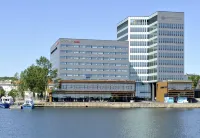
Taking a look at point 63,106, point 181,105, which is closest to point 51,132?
point 63,106

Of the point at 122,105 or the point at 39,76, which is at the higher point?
the point at 39,76

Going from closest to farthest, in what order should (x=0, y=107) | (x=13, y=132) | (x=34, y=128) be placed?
(x=13, y=132), (x=34, y=128), (x=0, y=107)

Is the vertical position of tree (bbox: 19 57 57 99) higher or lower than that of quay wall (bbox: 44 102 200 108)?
higher

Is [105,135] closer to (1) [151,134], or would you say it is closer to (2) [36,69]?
(1) [151,134]

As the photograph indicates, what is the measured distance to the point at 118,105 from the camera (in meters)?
183

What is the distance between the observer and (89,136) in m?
69.6

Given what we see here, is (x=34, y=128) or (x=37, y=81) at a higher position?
(x=37, y=81)

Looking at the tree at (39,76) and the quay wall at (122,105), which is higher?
the tree at (39,76)

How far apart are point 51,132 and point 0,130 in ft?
35.1

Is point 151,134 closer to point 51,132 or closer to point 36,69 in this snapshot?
point 51,132

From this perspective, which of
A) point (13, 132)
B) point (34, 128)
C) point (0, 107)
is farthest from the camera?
point (0, 107)

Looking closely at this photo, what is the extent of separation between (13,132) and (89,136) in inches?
620

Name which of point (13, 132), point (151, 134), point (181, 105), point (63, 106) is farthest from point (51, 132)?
point (181, 105)

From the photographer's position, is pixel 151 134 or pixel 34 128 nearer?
pixel 151 134
